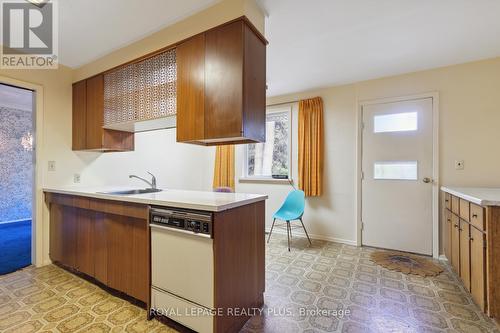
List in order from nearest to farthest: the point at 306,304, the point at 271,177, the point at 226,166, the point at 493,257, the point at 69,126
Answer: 1. the point at 493,257
2. the point at 306,304
3. the point at 69,126
4. the point at 271,177
5. the point at 226,166

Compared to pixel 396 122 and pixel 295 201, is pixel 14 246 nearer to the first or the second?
pixel 295 201

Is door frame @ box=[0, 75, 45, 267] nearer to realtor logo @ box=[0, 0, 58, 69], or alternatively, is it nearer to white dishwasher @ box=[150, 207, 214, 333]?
realtor logo @ box=[0, 0, 58, 69]

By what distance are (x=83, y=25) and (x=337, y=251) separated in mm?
3822

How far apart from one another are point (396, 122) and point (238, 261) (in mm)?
2898

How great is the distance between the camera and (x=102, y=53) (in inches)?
101

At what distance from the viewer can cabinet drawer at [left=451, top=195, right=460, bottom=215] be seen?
2.25 m

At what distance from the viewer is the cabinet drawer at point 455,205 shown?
7.40ft

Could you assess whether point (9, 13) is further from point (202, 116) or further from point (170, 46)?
point (202, 116)

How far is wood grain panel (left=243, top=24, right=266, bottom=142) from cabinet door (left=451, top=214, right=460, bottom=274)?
221 cm

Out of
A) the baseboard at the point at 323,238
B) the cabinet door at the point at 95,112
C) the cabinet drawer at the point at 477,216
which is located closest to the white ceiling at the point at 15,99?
the cabinet door at the point at 95,112

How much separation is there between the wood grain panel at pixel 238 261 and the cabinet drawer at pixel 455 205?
200cm

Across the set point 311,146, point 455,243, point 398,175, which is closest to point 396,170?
point 398,175

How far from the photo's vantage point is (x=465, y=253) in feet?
6.79

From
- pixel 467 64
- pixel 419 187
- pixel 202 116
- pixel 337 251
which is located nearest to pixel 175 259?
pixel 202 116
